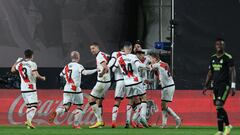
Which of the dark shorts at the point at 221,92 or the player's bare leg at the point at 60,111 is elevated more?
the dark shorts at the point at 221,92

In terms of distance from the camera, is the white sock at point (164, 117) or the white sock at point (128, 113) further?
the white sock at point (164, 117)

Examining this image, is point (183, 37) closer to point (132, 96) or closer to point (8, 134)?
point (132, 96)

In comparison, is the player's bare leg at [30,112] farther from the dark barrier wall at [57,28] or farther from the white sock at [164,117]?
the dark barrier wall at [57,28]

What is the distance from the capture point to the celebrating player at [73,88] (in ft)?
85.8

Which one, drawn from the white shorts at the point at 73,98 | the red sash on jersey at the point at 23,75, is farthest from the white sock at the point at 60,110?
the red sash on jersey at the point at 23,75

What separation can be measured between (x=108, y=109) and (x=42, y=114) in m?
2.11

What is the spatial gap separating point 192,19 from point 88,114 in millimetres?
4740

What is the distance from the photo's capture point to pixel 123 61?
2639 cm

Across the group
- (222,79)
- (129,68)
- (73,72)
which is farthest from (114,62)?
(222,79)

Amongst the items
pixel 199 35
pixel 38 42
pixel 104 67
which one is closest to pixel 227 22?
pixel 199 35

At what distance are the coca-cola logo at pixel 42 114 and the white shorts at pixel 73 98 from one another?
2.08 m

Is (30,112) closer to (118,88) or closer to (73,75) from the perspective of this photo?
(73,75)

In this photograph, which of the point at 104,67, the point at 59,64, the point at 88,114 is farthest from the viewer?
the point at 59,64

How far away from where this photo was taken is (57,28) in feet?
116
